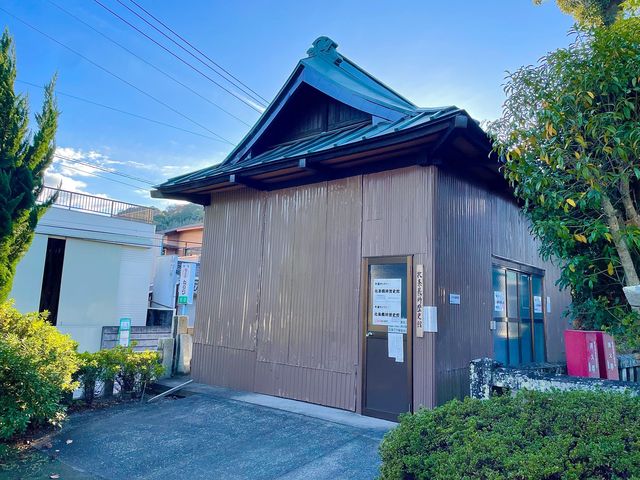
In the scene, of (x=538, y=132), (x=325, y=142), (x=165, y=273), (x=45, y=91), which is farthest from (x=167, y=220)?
(x=538, y=132)

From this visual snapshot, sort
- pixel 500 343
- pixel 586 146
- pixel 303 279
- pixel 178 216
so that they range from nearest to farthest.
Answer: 1. pixel 586 146
2. pixel 303 279
3. pixel 500 343
4. pixel 178 216

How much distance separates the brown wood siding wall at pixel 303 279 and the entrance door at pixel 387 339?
0.14 metres

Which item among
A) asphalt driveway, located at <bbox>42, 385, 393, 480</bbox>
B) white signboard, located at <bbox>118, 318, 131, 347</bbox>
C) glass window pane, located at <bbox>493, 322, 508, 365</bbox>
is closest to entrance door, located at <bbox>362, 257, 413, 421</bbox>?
asphalt driveway, located at <bbox>42, 385, 393, 480</bbox>

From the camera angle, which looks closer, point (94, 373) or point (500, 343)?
point (94, 373)

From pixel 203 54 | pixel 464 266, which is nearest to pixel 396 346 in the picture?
pixel 464 266

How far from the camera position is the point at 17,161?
22.5 ft

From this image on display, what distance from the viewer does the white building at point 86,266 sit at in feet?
48.2

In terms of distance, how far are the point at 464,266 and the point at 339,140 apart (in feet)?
8.50

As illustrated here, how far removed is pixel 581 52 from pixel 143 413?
6523 mm

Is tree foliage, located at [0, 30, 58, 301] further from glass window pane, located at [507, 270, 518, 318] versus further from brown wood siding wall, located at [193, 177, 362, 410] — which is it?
glass window pane, located at [507, 270, 518, 318]

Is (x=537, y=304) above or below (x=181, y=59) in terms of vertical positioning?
below

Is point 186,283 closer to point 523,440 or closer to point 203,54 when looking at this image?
point 203,54

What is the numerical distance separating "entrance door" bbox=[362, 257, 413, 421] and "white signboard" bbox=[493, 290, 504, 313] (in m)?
2.34

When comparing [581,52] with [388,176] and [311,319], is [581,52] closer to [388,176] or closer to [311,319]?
[388,176]
